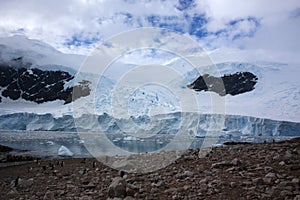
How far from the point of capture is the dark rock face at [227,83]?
173 feet

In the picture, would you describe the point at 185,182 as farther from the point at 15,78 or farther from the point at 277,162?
the point at 15,78

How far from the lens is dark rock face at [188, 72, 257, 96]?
173 ft

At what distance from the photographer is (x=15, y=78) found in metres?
112

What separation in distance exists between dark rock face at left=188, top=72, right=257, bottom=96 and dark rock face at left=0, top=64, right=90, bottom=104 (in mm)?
50598

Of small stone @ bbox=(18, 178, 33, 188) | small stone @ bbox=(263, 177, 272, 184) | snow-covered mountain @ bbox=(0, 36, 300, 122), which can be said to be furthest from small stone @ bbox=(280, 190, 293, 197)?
snow-covered mountain @ bbox=(0, 36, 300, 122)

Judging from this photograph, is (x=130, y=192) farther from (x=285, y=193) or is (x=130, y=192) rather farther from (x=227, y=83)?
(x=227, y=83)

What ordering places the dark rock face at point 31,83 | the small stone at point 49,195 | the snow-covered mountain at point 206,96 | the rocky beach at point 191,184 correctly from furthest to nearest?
the dark rock face at point 31,83 < the snow-covered mountain at point 206,96 < the small stone at point 49,195 < the rocky beach at point 191,184

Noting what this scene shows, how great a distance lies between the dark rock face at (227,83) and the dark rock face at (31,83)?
50.6 meters

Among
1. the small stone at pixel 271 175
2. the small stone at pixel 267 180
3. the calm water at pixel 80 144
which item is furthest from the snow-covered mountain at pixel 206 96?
the small stone at pixel 267 180

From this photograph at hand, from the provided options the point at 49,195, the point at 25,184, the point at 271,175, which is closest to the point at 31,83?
the point at 25,184

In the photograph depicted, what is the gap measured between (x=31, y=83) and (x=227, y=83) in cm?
7597

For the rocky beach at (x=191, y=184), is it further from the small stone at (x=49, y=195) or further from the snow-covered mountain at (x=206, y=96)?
the snow-covered mountain at (x=206, y=96)

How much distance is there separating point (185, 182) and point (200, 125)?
112 ft

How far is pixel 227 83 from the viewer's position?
194ft
